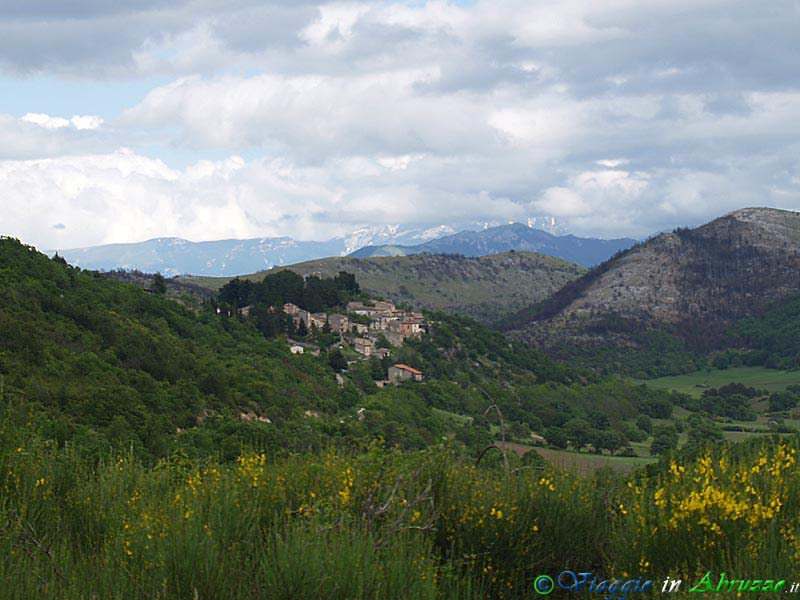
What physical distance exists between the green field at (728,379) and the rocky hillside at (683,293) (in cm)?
2097

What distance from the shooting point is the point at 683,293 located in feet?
592

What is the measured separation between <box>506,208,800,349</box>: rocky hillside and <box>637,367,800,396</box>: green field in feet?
68.8

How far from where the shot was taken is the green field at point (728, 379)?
11353cm

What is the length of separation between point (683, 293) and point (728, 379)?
5709 cm

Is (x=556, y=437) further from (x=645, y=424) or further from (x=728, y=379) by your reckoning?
(x=728, y=379)

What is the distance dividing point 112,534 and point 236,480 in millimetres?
1277

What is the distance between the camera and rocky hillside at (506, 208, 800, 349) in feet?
539

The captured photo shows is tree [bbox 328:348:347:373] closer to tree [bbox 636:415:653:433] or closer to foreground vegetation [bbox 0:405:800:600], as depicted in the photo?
tree [bbox 636:415:653:433]

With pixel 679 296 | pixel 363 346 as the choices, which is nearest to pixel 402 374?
pixel 363 346

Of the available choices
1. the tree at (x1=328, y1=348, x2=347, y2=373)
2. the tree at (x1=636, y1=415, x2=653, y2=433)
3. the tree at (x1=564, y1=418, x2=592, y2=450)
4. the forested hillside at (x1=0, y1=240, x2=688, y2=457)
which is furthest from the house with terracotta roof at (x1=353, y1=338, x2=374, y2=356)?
the tree at (x1=636, y1=415, x2=653, y2=433)

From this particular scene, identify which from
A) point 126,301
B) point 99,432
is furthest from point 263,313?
point 99,432

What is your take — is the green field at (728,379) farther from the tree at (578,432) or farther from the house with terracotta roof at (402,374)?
the house with terracotta roof at (402,374)

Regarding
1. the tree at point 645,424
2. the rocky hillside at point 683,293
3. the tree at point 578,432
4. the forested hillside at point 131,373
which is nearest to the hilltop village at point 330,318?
the forested hillside at point 131,373

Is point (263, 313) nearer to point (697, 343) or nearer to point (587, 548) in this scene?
point (587, 548)
